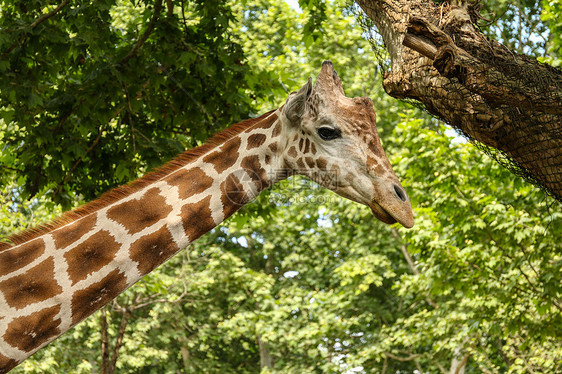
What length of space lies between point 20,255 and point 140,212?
0.67 metres

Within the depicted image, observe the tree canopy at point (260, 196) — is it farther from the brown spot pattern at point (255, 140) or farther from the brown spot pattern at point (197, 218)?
the brown spot pattern at point (197, 218)

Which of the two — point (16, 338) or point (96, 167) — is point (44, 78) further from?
point (16, 338)

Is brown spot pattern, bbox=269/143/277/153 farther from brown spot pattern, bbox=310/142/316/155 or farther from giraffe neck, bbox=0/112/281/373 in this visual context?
brown spot pattern, bbox=310/142/316/155

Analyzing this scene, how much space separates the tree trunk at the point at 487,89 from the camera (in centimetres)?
333

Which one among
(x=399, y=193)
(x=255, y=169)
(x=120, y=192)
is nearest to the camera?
(x=399, y=193)

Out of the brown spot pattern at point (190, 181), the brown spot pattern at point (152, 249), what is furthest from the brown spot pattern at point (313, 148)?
the brown spot pattern at point (152, 249)

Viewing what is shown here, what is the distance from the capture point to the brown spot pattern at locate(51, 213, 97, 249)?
10.9 ft

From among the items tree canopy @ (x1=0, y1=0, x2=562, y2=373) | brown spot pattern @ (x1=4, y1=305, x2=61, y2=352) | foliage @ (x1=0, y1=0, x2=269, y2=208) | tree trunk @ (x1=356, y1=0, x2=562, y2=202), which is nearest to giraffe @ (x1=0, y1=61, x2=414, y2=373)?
brown spot pattern @ (x1=4, y1=305, x2=61, y2=352)

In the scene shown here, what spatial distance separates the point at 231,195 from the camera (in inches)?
141

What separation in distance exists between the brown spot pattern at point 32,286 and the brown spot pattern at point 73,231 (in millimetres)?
133

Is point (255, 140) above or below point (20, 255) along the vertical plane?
above

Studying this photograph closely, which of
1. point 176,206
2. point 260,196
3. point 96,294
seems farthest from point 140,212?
point 260,196

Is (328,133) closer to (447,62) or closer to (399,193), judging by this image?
(399,193)

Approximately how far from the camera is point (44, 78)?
24.0ft
